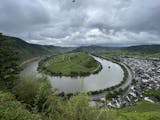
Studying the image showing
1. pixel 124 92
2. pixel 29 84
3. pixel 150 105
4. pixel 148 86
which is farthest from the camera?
pixel 148 86

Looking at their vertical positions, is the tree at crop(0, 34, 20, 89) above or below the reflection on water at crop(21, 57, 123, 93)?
above

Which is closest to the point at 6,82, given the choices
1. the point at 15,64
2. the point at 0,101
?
the point at 15,64

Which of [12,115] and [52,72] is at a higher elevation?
[12,115]

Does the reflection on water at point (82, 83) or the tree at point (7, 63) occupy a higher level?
the tree at point (7, 63)

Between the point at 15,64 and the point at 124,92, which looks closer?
the point at 15,64

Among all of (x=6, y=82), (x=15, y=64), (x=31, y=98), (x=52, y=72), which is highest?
(x=15, y=64)

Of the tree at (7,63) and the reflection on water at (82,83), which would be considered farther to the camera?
the reflection on water at (82,83)

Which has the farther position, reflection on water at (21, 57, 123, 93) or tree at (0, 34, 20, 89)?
reflection on water at (21, 57, 123, 93)

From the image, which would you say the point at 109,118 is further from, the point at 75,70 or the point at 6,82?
the point at 75,70

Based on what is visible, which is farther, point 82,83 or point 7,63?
point 82,83

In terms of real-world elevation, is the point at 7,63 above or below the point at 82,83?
above

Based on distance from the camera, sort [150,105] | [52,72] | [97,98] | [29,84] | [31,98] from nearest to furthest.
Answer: [31,98], [29,84], [150,105], [97,98], [52,72]
